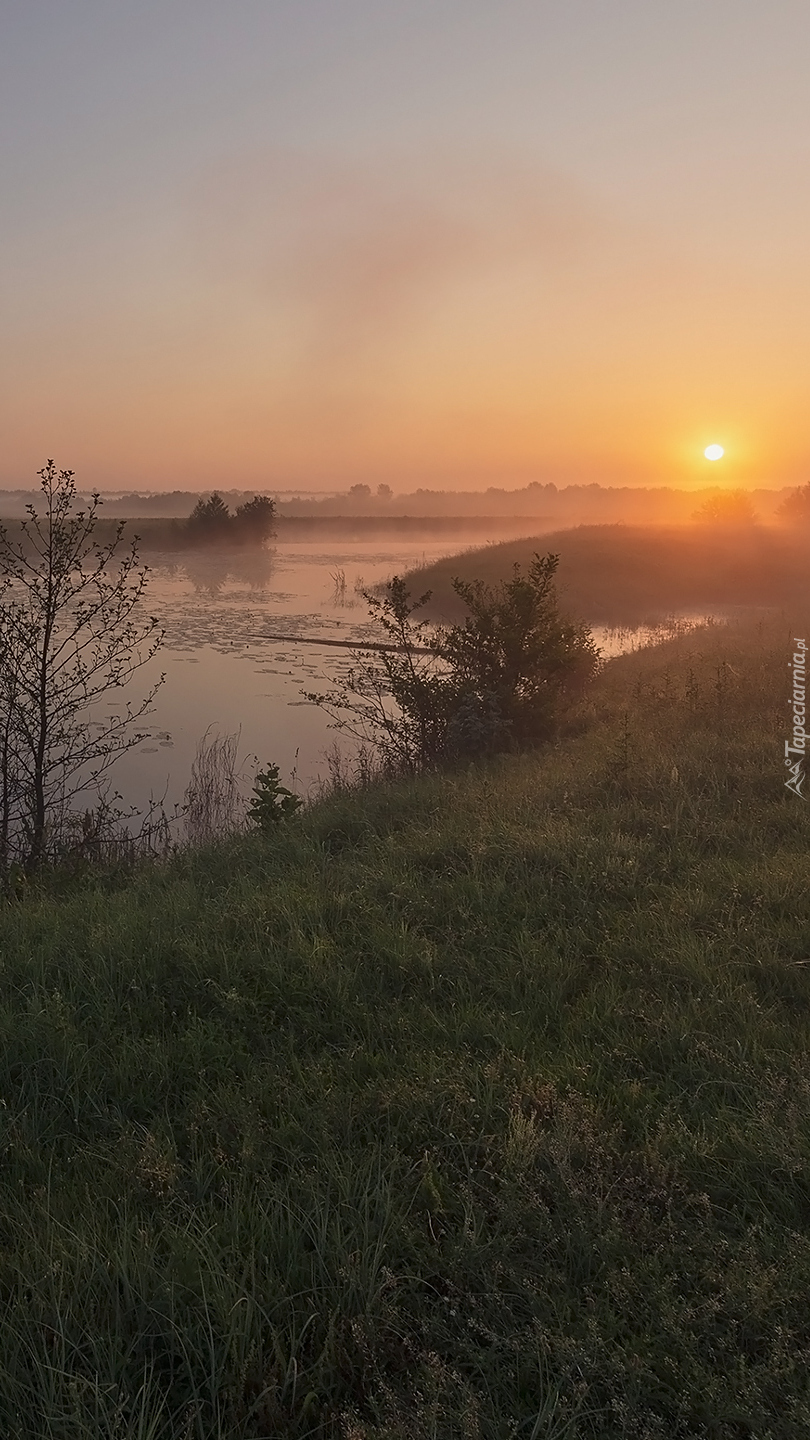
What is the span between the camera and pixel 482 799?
7805 millimetres

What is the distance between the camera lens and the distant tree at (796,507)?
2246 inches

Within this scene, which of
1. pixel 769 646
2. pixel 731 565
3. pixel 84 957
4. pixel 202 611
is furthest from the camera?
pixel 731 565

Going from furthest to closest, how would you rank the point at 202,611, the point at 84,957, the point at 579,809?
the point at 202,611 < the point at 579,809 < the point at 84,957

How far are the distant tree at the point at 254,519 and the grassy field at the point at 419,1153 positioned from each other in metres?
60.0

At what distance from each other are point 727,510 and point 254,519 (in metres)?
36.0

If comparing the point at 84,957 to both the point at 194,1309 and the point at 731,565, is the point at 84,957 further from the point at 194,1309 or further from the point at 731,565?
the point at 731,565

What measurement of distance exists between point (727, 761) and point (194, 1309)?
24.0 ft

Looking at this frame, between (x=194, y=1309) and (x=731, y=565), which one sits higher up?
(x=731, y=565)

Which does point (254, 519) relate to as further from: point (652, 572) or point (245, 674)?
point (245, 674)

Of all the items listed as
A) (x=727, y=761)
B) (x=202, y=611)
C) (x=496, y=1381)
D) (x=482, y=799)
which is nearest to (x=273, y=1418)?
(x=496, y=1381)

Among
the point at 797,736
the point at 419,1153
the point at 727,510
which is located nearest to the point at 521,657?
the point at 797,736

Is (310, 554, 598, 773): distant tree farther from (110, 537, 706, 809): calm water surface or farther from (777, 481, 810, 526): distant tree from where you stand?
(777, 481, 810, 526): distant tree

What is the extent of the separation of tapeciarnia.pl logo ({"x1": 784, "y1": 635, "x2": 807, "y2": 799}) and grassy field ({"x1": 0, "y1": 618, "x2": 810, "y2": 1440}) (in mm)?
1804

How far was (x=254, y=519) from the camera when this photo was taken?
62688mm
